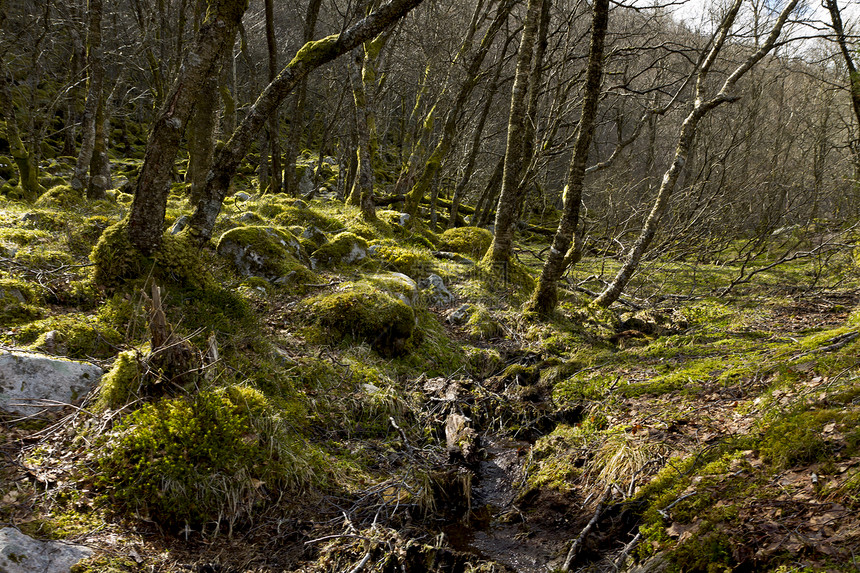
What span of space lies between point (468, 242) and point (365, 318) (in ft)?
17.9

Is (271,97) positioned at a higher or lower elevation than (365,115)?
lower

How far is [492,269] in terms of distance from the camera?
8867mm

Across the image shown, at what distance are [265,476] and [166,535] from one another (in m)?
0.72

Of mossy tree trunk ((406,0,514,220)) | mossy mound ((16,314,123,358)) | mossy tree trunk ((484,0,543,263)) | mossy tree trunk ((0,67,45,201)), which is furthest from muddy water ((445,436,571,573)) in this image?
mossy tree trunk ((0,67,45,201))

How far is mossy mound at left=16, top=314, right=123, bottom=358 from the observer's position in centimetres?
359

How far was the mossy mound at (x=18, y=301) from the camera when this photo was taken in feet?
12.5

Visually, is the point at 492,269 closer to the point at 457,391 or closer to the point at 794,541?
the point at 457,391

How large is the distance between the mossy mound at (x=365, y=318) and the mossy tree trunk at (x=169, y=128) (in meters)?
2.06

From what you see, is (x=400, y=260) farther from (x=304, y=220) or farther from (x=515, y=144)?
(x=515, y=144)

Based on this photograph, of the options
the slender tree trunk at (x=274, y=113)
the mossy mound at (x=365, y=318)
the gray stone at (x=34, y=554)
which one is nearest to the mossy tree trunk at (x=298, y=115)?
the slender tree trunk at (x=274, y=113)

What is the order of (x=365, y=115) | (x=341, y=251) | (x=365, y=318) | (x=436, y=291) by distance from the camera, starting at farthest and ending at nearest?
(x=365, y=115)
(x=436, y=291)
(x=341, y=251)
(x=365, y=318)

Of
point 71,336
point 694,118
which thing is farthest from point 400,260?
point 694,118

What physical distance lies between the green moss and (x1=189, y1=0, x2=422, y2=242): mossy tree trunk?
2.43 meters

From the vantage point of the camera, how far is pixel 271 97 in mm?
5172
